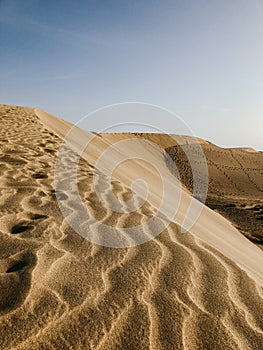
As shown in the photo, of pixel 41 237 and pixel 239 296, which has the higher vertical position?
pixel 239 296

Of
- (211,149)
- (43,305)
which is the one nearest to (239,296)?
(43,305)

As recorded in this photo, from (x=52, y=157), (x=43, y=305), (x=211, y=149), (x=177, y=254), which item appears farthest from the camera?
(x=211, y=149)

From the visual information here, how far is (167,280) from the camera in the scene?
1.91m

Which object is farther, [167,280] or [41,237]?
[41,237]

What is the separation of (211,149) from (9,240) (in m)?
19.3

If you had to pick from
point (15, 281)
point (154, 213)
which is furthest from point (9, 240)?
point (154, 213)

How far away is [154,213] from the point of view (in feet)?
10.9

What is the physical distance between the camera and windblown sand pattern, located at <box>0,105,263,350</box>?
1375mm

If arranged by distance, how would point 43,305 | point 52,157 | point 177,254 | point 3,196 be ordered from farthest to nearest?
point 52,157 → point 3,196 → point 177,254 → point 43,305

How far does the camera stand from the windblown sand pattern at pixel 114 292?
1375 millimetres

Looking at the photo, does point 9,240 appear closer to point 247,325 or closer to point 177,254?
point 177,254

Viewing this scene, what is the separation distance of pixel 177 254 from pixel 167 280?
1.38ft

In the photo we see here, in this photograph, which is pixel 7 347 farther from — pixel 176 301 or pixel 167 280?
pixel 167 280

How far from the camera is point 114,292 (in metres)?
1.69
